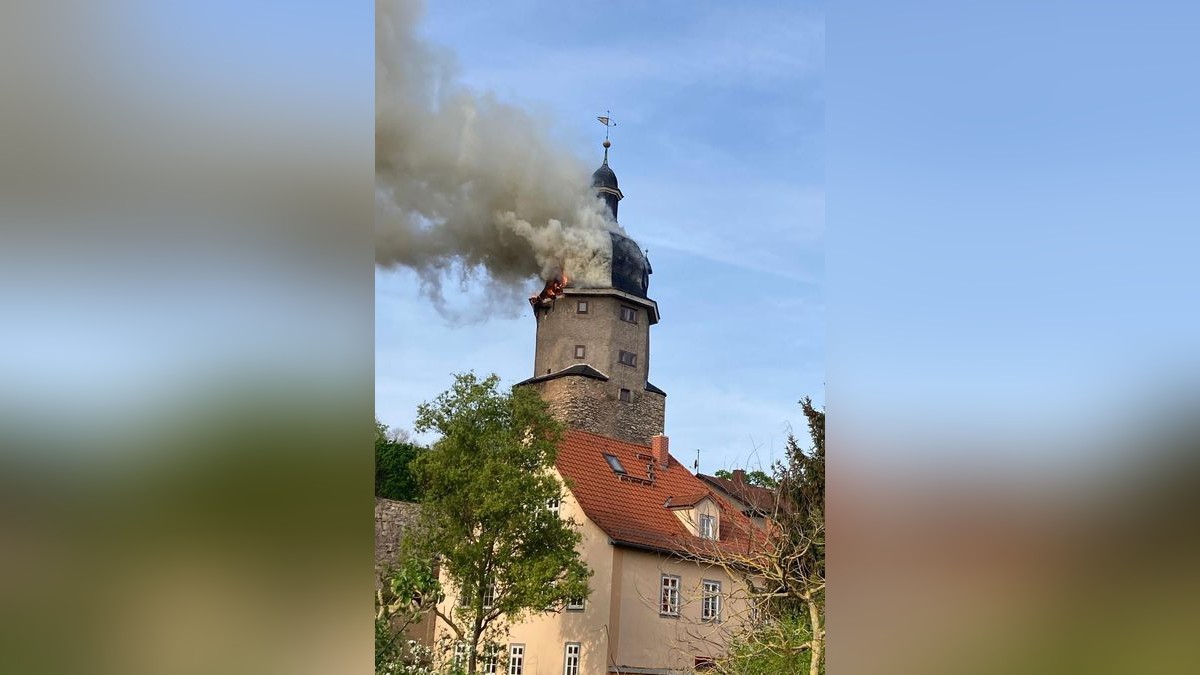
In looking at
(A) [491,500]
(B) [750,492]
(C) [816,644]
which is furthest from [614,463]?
(C) [816,644]

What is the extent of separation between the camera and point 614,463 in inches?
197

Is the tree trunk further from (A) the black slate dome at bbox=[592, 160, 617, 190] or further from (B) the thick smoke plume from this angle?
(A) the black slate dome at bbox=[592, 160, 617, 190]

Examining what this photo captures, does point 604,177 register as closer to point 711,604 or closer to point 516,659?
point 711,604

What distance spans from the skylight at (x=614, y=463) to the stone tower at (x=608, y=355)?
3.9 inches

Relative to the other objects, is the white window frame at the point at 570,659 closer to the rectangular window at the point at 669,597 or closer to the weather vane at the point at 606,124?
the rectangular window at the point at 669,597

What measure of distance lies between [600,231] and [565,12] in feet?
3.57

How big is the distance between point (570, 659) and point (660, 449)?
1246 millimetres

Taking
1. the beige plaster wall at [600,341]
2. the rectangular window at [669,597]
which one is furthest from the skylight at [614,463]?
the rectangular window at [669,597]

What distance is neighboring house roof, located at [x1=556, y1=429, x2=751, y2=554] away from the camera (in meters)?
4.82

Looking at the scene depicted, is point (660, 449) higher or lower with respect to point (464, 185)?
lower
